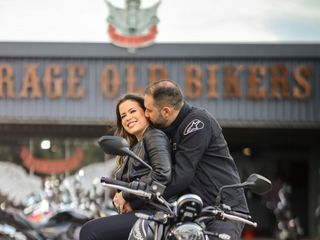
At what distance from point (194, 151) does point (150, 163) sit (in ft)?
0.81

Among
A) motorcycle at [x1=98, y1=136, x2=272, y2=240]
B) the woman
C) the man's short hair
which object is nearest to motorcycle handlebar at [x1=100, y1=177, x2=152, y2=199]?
motorcycle at [x1=98, y1=136, x2=272, y2=240]

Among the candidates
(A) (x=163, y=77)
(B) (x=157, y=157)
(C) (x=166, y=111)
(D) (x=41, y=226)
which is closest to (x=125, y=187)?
(B) (x=157, y=157)

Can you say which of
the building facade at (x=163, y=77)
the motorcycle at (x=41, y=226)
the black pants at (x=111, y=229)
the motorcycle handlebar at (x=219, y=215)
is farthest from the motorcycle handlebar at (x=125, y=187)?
the building facade at (x=163, y=77)

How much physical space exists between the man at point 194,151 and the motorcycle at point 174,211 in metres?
0.18

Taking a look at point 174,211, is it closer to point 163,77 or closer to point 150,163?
point 150,163

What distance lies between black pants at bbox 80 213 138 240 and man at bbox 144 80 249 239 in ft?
1.00

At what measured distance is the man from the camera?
14.2ft

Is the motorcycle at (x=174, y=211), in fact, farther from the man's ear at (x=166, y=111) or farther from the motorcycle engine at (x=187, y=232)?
the man's ear at (x=166, y=111)

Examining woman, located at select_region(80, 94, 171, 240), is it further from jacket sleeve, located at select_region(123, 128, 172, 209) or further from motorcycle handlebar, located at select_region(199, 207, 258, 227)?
motorcycle handlebar, located at select_region(199, 207, 258, 227)

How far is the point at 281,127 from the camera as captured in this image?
806 inches

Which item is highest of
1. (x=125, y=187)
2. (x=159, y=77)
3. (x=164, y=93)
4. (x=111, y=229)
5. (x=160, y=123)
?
(x=164, y=93)

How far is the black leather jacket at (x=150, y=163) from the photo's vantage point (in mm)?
4191

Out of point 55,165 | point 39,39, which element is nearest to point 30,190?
point 55,165

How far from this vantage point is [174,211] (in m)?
3.91
